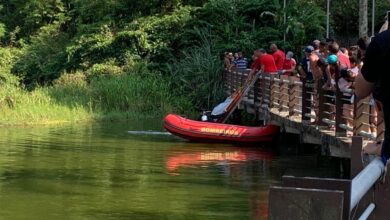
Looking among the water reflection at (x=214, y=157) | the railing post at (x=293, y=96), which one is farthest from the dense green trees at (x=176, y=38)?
the railing post at (x=293, y=96)

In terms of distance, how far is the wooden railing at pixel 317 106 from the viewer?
11.4 meters

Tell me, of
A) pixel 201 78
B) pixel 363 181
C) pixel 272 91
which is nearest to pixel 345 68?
pixel 363 181

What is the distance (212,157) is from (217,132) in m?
2.58

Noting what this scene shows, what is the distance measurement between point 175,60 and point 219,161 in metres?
16.4

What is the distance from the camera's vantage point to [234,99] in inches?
838

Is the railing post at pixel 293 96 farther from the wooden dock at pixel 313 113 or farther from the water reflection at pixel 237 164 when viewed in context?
the water reflection at pixel 237 164

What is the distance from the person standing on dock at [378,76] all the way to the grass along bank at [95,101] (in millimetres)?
23475

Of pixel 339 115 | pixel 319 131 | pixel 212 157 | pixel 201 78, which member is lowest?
pixel 212 157

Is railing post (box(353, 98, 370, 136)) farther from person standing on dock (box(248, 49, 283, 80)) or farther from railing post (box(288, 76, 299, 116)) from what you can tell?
person standing on dock (box(248, 49, 283, 80))

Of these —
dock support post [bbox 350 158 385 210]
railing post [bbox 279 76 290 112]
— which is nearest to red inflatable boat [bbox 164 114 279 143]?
railing post [bbox 279 76 290 112]

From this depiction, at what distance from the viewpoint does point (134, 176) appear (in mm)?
14516

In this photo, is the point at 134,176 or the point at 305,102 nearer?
the point at 134,176

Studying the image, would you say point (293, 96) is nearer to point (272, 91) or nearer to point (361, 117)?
point (272, 91)

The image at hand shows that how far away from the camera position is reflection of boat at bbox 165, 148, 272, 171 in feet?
54.1
